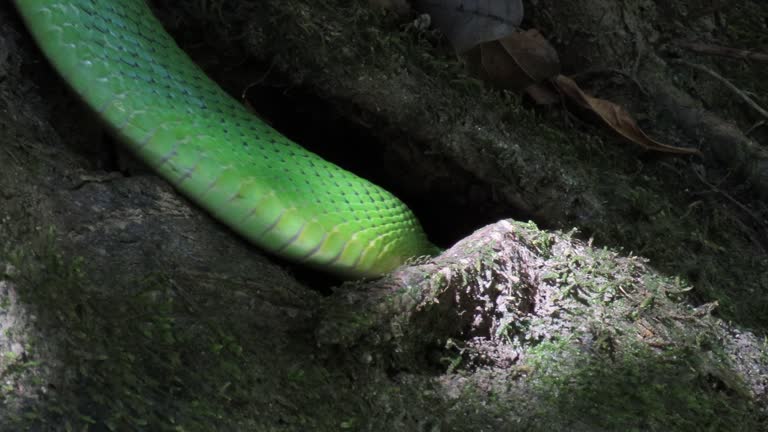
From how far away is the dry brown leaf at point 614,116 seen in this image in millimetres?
2676

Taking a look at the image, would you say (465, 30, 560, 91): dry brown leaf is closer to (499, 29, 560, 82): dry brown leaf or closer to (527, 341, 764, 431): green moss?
(499, 29, 560, 82): dry brown leaf

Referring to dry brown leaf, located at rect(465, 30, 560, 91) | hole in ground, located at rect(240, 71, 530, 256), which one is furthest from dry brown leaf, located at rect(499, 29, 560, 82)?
hole in ground, located at rect(240, 71, 530, 256)

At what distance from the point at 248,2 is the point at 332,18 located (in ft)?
0.86

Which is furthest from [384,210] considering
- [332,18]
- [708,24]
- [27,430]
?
[708,24]

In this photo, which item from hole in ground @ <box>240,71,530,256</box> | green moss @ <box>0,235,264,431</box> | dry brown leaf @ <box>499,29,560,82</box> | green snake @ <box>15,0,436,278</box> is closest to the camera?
green moss @ <box>0,235,264,431</box>

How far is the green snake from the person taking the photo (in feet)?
5.89

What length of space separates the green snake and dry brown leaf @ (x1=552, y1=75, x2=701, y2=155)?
1020 millimetres

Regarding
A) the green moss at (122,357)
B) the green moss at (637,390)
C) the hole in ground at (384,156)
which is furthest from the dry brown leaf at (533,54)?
the green moss at (122,357)

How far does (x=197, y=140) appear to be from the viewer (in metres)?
1.83

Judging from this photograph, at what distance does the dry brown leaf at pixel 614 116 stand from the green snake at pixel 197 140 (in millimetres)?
1020

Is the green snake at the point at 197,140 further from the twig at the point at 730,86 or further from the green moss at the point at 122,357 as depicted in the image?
the twig at the point at 730,86

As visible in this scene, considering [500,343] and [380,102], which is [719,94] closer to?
[380,102]

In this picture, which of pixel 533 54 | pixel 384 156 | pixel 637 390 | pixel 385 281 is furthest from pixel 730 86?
pixel 385 281

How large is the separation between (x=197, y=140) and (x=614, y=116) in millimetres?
1515
